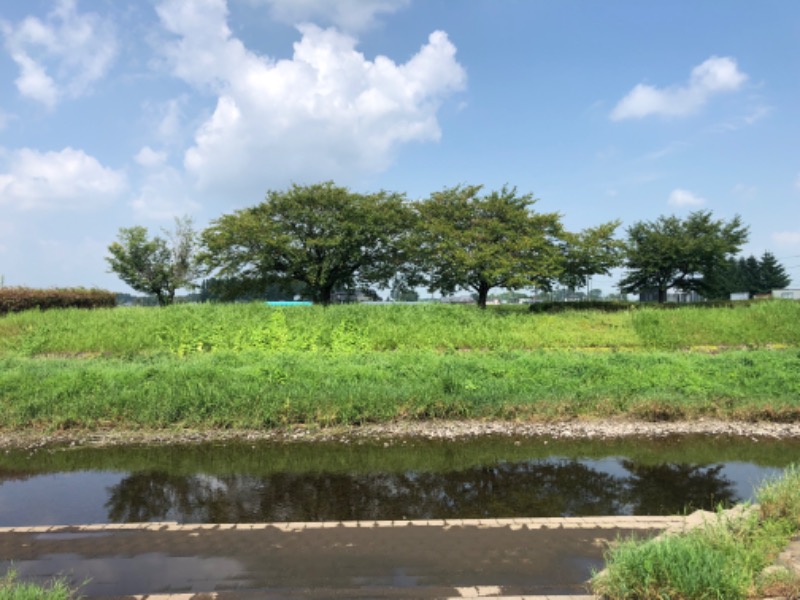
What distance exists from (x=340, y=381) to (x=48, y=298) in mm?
20385

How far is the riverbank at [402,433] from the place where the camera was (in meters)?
9.45

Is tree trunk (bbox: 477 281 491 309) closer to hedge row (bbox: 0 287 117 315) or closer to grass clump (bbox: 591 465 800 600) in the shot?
hedge row (bbox: 0 287 117 315)

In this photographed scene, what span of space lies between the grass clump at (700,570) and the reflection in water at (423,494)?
216 cm

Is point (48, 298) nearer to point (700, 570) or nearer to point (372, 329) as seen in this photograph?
point (372, 329)

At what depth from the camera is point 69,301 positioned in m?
25.8

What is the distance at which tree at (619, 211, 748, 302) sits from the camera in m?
39.5

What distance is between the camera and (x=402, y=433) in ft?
31.7

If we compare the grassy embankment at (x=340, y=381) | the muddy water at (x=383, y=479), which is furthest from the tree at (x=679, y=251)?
the muddy water at (x=383, y=479)

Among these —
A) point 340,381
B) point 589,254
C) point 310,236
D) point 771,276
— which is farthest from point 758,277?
point 340,381

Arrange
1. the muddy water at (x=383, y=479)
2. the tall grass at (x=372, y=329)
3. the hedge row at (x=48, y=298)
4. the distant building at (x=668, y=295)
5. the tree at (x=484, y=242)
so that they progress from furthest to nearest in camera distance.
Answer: the distant building at (x=668, y=295), the tree at (x=484, y=242), the hedge row at (x=48, y=298), the tall grass at (x=372, y=329), the muddy water at (x=383, y=479)

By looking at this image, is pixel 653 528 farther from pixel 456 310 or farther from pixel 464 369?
pixel 456 310

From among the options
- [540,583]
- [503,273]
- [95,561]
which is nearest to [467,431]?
[540,583]

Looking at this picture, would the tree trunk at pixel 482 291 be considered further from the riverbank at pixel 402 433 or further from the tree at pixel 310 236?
the riverbank at pixel 402 433

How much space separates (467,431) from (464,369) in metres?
2.49
